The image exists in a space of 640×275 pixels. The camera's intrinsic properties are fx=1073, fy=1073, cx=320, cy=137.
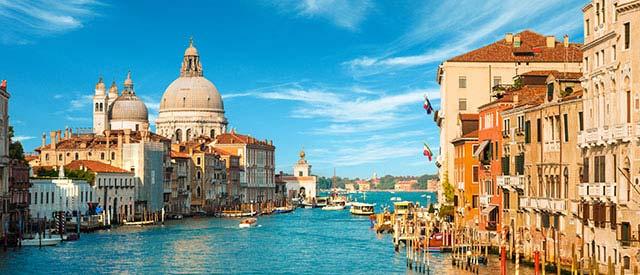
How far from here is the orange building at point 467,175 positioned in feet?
122

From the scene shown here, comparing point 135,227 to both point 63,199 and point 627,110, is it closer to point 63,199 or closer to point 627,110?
point 63,199

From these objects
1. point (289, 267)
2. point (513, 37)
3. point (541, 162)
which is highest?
point (513, 37)

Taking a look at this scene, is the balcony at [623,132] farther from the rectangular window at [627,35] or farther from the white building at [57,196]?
the white building at [57,196]

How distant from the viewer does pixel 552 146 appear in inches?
1063

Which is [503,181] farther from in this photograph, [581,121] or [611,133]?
[611,133]

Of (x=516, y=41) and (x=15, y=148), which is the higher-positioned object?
(x=516, y=41)

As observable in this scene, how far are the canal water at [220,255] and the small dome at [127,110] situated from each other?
1704 inches

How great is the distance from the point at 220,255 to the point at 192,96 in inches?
2906

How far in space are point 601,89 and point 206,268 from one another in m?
15.9

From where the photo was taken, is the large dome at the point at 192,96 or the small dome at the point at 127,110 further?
the large dome at the point at 192,96

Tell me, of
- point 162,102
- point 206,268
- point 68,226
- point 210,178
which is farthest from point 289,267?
point 162,102

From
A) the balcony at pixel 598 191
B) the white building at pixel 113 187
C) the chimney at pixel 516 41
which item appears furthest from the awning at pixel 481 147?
the white building at pixel 113 187

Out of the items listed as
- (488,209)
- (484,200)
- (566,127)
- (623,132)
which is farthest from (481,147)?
(623,132)

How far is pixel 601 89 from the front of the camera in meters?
22.9
